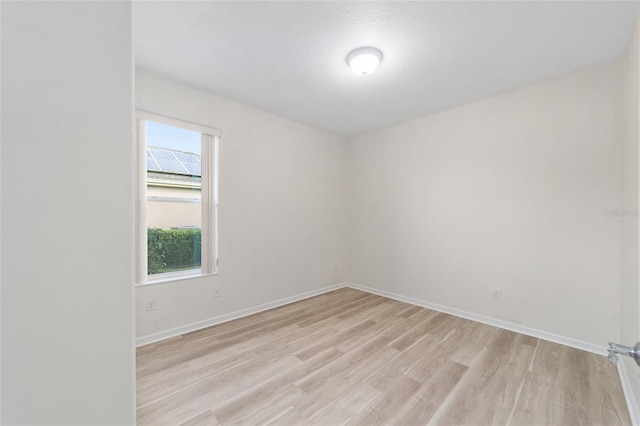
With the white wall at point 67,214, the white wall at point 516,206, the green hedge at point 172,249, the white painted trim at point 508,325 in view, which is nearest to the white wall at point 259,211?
the green hedge at point 172,249

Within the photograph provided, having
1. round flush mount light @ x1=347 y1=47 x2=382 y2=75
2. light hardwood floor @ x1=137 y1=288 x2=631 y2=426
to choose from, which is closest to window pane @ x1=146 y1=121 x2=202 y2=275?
light hardwood floor @ x1=137 y1=288 x2=631 y2=426

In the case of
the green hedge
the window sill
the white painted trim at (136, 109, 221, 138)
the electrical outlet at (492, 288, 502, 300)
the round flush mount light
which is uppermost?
the round flush mount light

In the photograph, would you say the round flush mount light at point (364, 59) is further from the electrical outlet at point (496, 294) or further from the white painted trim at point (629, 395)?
the white painted trim at point (629, 395)

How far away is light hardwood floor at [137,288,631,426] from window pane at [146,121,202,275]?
0.86 m

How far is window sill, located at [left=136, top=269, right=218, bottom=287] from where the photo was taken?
8.50 feet

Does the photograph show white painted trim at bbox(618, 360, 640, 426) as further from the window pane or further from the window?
the window pane

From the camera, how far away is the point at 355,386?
186cm

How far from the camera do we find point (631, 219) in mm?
1829

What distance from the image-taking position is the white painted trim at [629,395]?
5.08 feet

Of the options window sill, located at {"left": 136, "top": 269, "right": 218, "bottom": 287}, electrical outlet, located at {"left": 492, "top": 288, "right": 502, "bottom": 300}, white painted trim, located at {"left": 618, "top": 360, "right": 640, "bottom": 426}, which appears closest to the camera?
white painted trim, located at {"left": 618, "top": 360, "right": 640, "bottom": 426}

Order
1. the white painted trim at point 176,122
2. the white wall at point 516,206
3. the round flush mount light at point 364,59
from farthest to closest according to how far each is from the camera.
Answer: the white painted trim at point 176,122 < the white wall at point 516,206 < the round flush mount light at point 364,59

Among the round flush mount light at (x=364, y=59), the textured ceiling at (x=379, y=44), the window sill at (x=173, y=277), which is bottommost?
the window sill at (x=173, y=277)

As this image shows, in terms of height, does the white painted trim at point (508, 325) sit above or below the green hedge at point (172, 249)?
→ below

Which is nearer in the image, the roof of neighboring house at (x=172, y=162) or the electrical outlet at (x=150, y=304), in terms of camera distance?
the electrical outlet at (x=150, y=304)
